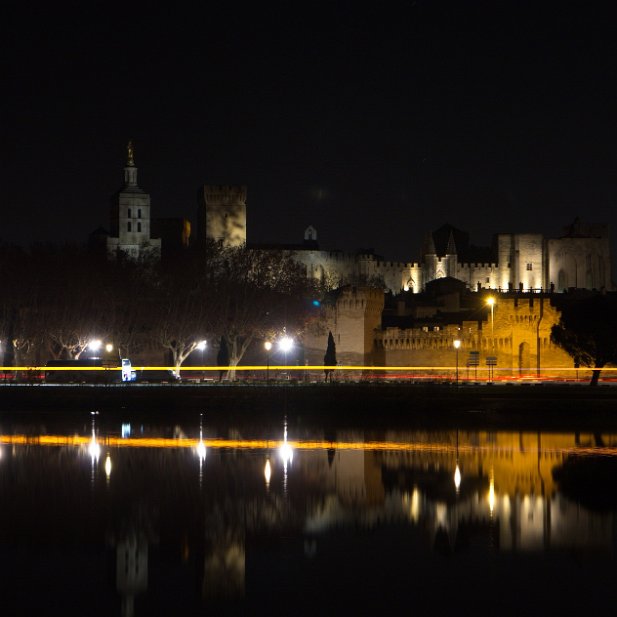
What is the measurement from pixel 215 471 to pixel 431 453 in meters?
6.50

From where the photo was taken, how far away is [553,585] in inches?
749

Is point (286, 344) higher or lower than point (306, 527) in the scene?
higher

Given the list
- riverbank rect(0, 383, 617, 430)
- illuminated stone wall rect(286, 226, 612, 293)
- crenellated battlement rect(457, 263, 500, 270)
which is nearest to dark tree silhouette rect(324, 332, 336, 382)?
riverbank rect(0, 383, 617, 430)

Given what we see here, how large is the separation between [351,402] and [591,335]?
11261mm

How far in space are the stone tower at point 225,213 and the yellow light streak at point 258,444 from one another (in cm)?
7327

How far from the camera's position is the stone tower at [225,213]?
11162cm

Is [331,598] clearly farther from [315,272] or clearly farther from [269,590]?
[315,272]

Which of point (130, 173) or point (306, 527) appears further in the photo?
point (130, 173)

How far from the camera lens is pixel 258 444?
36.8 meters

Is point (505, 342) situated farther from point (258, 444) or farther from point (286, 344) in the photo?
point (258, 444)

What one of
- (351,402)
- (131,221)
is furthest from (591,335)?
(131,221)

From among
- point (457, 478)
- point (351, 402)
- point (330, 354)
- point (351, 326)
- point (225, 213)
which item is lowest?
point (457, 478)

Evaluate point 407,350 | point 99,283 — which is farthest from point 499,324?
point 99,283

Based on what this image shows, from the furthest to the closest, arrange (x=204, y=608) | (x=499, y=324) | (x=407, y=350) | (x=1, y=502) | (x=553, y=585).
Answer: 1. (x=407, y=350)
2. (x=499, y=324)
3. (x=1, y=502)
4. (x=553, y=585)
5. (x=204, y=608)
